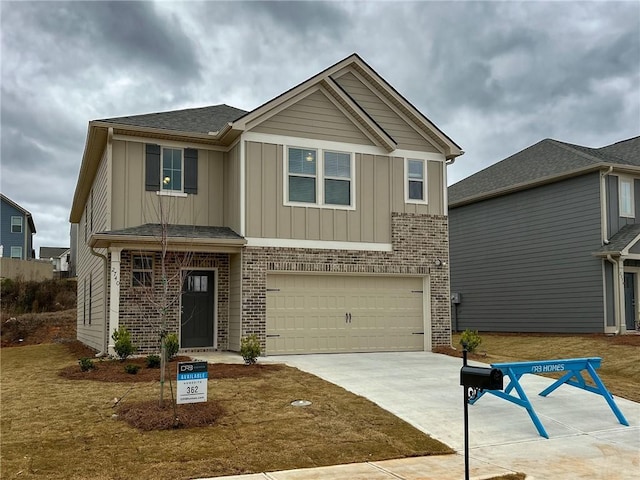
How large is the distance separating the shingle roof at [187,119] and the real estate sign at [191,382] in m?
8.70

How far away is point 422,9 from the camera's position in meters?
16.1

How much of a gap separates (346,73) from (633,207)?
11.2 m

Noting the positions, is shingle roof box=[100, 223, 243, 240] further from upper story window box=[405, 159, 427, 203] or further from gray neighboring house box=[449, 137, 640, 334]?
gray neighboring house box=[449, 137, 640, 334]

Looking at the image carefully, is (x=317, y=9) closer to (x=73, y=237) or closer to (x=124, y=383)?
(x=124, y=383)

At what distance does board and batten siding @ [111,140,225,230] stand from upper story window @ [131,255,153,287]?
94 centimetres

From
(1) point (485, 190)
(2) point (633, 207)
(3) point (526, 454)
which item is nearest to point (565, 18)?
(2) point (633, 207)

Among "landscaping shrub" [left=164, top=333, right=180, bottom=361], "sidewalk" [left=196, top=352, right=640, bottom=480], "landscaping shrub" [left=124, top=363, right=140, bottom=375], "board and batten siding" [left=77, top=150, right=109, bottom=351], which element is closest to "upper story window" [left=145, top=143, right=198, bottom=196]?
"board and batten siding" [left=77, top=150, right=109, bottom=351]

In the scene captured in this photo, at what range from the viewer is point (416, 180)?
18.0m

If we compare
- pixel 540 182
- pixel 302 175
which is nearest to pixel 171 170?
pixel 302 175

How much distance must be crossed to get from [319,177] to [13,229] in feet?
136

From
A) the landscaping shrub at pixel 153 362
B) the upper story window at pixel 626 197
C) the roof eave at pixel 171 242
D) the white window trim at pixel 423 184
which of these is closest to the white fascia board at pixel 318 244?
the roof eave at pixel 171 242

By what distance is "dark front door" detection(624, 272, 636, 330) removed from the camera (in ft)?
69.8

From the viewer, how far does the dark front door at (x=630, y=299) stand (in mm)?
21266

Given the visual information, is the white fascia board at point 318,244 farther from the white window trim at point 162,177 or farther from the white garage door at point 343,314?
the white window trim at point 162,177
